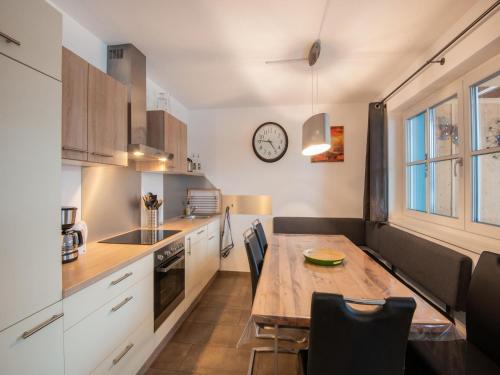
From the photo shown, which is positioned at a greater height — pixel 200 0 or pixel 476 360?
pixel 200 0

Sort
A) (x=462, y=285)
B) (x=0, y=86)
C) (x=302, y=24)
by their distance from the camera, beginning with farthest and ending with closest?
(x=302, y=24) → (x=462, y=285) → (x=0, y=86)

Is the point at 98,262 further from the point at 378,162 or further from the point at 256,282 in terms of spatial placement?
the point at 378,162

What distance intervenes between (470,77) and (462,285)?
1450 mm

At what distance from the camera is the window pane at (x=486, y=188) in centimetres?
158

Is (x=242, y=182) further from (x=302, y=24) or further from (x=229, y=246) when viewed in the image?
(x=302, y=24)

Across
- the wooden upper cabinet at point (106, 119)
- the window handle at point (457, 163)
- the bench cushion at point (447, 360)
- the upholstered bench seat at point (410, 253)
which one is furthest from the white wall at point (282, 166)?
the bench cushion at point (447, 360)

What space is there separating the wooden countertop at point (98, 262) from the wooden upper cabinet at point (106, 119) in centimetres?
61

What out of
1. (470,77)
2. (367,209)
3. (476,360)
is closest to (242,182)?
(367,209)

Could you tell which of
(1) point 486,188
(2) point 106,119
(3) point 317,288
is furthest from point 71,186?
(1) point 486,188

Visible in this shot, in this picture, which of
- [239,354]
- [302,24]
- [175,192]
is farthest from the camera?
[175,192]

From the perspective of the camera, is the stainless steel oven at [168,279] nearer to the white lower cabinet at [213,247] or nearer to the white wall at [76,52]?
the white wall at [76,52]

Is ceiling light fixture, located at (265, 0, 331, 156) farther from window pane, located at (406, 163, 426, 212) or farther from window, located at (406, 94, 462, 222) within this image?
window pane, located at (406, 163, 426, 212)

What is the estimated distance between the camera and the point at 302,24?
1.65 metres

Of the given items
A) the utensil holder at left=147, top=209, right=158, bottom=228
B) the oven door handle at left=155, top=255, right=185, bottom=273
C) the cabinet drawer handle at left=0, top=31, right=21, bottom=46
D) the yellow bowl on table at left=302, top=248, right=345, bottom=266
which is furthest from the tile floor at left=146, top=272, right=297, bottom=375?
the cabinet drawer handle at left=0, top=31, right=21, bottom=46
